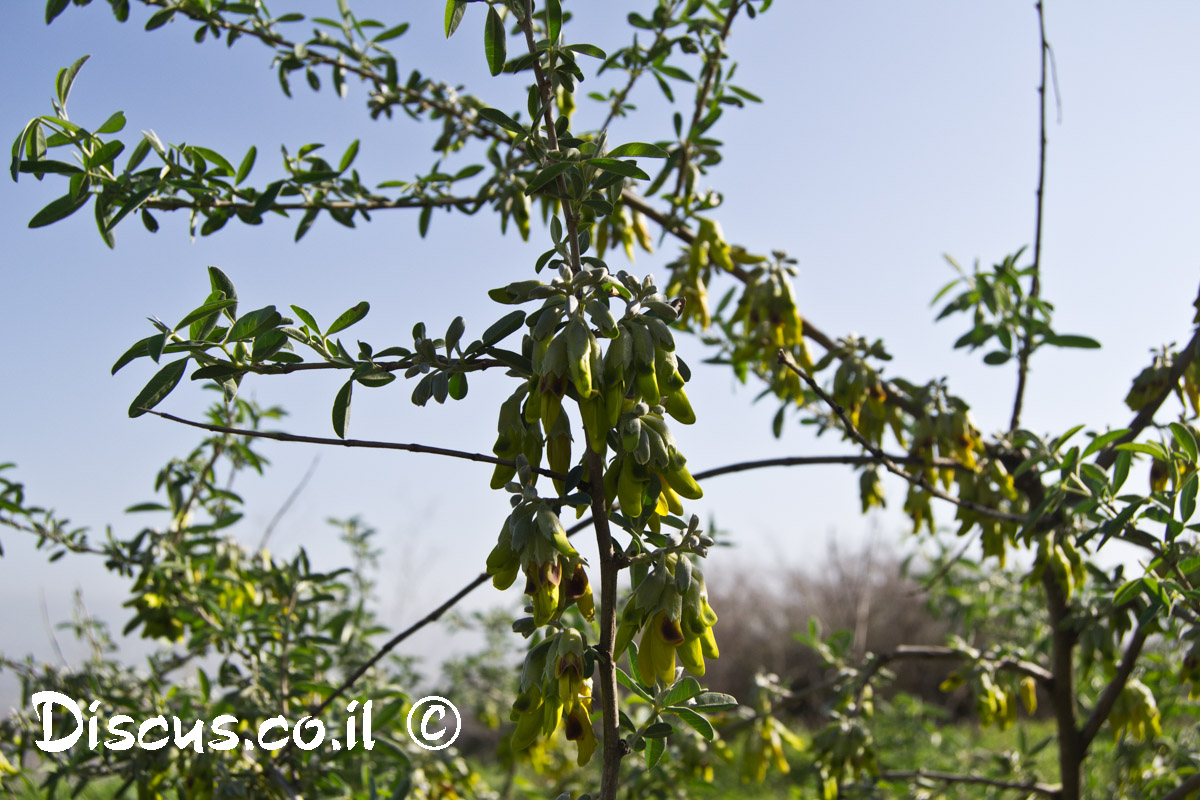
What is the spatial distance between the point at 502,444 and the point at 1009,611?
117 inches

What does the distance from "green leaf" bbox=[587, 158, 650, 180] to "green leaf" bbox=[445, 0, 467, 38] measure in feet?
0.81

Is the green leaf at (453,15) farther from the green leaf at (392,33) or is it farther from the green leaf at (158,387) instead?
the green leaf at (392,33)

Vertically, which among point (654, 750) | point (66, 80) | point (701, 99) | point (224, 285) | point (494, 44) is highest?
point (701, 99)

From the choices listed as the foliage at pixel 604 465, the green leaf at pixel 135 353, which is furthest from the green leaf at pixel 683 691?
the green leaf at pixel 135 353

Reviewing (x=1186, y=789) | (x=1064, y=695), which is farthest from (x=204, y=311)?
(x=1064, y=695)

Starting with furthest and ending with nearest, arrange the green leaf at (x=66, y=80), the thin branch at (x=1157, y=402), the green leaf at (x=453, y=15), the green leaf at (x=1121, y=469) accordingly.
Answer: the thin branch at (x=1157, y=402) < the green leaf at (x=1121, y=469) < the green leaf at (x=66, y=80) < the green leaf at (x=453, y=15)

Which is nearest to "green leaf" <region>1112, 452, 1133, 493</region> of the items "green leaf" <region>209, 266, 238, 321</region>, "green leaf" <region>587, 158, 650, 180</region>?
"green leaf" <region>587, 158, 650, 180</region>

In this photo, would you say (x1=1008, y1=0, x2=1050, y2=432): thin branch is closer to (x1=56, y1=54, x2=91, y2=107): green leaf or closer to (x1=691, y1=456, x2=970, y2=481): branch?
(x1=691, y1=456, x2=970, y2=481): branch

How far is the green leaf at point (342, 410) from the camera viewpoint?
3.13 ft

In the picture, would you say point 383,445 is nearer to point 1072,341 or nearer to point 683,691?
point 683,691

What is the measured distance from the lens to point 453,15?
0.97 meters

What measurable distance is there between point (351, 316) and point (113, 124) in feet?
1.74

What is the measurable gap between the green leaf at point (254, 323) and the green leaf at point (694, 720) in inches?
24.5

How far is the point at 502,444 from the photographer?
3.00 ft
